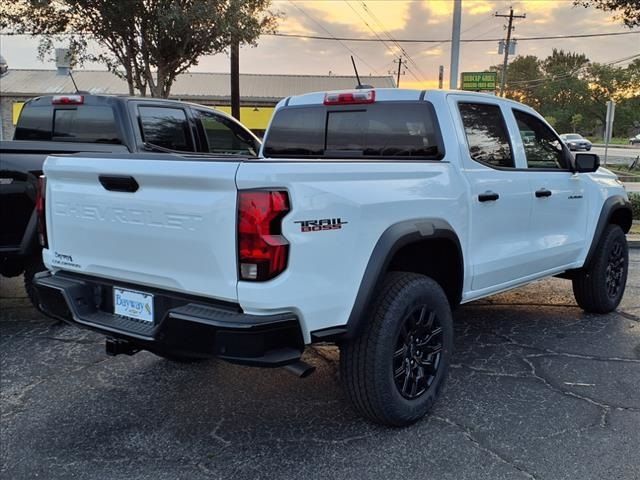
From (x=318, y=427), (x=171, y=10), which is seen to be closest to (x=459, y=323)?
(x=318, y=427)

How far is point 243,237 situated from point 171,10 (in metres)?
10.4

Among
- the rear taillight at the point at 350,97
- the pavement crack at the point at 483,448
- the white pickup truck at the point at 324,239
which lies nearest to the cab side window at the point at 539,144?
the white pickup truck at the point at 324,239

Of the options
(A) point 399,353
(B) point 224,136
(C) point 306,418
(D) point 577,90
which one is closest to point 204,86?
(B) point 224,136

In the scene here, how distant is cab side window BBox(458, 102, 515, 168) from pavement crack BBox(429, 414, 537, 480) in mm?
1656

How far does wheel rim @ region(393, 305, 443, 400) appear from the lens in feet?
10.8

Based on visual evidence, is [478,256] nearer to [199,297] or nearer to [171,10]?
[199,297]

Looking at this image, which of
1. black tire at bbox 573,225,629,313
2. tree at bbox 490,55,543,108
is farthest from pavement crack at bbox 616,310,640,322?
tree at bbox 490,55,543,108

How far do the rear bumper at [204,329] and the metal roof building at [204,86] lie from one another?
29.7 meters

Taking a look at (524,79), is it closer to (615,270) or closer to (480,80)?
(480,80)

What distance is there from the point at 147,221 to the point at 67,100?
153 inches

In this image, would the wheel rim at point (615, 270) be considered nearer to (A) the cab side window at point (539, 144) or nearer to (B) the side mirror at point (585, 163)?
(B) the side mirror at point (585, 163)

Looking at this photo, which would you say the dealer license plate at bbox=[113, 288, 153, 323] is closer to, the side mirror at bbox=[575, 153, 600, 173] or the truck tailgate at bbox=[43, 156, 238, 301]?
the truck tailgate at bbox=[43, 156, 238, 301]

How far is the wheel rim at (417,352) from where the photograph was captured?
3291 millimetres

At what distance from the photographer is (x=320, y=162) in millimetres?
2850
